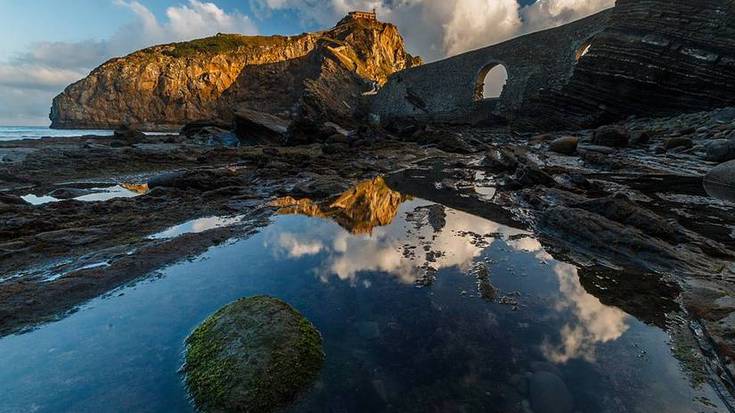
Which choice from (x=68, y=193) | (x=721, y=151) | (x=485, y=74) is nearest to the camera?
(x=68, y=193)

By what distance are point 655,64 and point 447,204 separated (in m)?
20.0

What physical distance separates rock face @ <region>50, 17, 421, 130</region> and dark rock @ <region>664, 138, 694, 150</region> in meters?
72.2

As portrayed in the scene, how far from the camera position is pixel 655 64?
19.7m

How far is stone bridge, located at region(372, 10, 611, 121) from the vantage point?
28.5 meters

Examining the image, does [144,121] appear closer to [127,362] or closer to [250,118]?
[250,118]

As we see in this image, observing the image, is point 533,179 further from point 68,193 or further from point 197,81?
point 197,81

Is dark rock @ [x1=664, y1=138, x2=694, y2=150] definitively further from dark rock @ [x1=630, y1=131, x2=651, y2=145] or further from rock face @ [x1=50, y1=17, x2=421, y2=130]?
rock face @ [x1=50, y1=17, x2=421, y2=130]

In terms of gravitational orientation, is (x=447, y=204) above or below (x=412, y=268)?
above

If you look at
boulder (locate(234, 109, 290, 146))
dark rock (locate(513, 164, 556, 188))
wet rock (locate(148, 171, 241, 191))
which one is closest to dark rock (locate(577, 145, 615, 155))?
dark rock (locate(513, 164, 556, 188))

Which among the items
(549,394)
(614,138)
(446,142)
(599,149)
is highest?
(614,138)

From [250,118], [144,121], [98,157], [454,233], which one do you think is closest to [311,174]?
[454,233]

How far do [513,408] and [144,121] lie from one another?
103568 millimetres

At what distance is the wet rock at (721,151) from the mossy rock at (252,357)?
1352 centimetres

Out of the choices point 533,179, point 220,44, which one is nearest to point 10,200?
point 533,179
